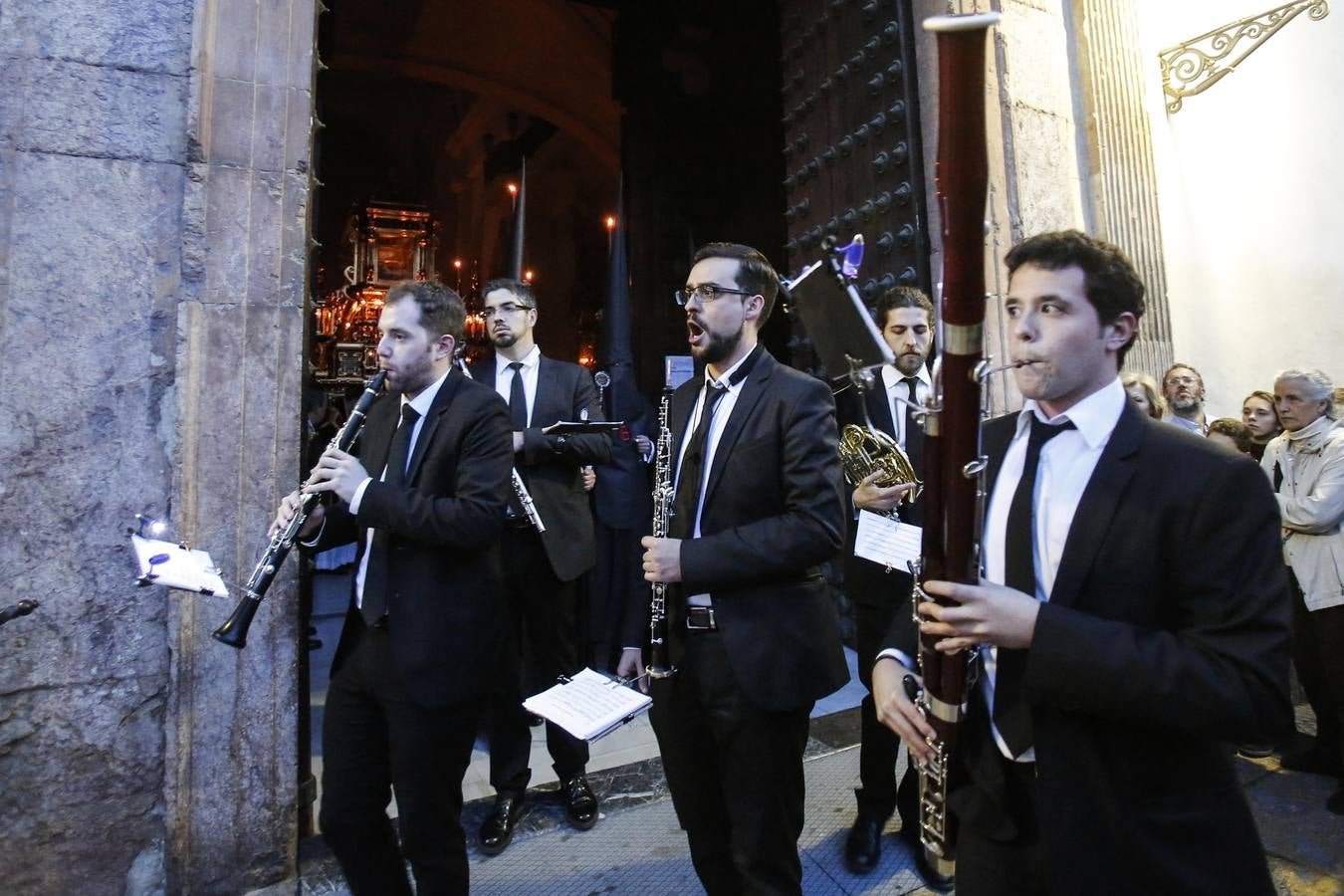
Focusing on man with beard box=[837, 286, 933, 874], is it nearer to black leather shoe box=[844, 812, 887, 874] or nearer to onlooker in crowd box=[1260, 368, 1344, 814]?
black leather shoe box=[844, 812, 887, 874]

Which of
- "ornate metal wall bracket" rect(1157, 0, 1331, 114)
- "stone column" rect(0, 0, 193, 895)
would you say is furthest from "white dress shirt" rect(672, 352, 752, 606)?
"ornate metal wall bracket" rect(1157, 0, 1331, 114)

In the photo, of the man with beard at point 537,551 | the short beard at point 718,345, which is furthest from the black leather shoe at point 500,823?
the short beard at point 718,345

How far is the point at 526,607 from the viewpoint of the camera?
3.70 meters

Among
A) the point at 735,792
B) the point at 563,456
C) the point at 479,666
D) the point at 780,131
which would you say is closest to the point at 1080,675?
the point at 735,792

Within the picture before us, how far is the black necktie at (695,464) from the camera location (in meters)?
2.26

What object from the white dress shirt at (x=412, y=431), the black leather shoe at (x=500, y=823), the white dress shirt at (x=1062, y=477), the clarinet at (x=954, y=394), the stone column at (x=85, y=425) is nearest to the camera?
the clarinet at (x=954, y=394)

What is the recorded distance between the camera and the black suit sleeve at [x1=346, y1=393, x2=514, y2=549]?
2184 millimetres

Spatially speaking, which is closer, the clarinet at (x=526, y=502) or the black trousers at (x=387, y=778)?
the black trousers at (x=387, y=778)

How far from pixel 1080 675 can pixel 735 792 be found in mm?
1155

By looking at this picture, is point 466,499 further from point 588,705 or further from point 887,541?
point 887,541

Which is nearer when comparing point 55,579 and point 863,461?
point 55,579

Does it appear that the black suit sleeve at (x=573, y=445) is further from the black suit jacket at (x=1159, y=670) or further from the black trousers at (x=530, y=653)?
the black suit jacket at (x=1159, y=670)

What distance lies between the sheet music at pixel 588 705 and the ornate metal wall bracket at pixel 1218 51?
5.51 metres

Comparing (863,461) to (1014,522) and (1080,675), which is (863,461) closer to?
(1014,522)
